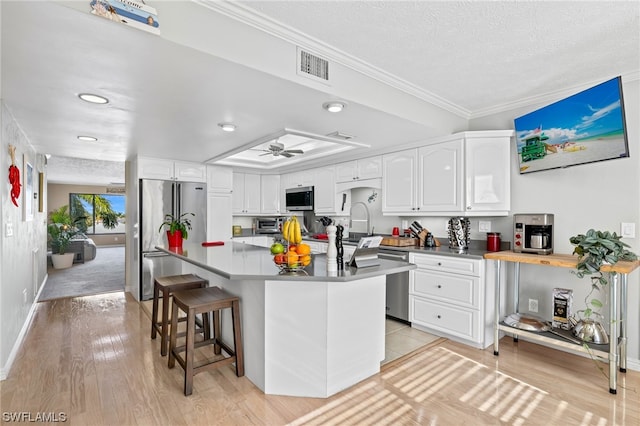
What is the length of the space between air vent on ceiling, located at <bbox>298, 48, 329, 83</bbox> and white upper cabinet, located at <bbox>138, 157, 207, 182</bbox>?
3537 millimetres

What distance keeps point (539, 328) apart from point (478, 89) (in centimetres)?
222

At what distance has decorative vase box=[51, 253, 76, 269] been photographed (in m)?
7.32

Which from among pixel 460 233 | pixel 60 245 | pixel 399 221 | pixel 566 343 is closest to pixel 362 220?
pixel 399 221

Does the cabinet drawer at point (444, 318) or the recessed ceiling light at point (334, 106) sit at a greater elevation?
the recessed ceiling light at point (334, 106)

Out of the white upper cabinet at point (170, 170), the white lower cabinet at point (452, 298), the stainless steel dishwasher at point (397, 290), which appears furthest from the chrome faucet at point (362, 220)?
the white upper cabinet at point (170, 170)

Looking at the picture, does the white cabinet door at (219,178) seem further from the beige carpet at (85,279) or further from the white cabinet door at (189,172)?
the beige carpet at (85,279)

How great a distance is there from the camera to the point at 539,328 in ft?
9.03

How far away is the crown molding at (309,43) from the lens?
5.74ft

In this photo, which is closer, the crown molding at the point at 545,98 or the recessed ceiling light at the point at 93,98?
the recessed ceiling light at the point at 93,98

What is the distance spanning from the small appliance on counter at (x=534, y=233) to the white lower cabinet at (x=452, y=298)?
42 cm

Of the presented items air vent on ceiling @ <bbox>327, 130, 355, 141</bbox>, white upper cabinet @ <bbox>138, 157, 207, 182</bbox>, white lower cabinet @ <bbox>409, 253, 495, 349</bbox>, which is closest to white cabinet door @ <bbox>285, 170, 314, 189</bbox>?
white upper cabinet @ <bbox>138, 157, 207, 182</bbox>

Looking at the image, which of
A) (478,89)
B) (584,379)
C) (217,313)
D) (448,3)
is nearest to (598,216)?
(584,379)

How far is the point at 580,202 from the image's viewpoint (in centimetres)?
290

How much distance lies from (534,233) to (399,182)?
1.59m
